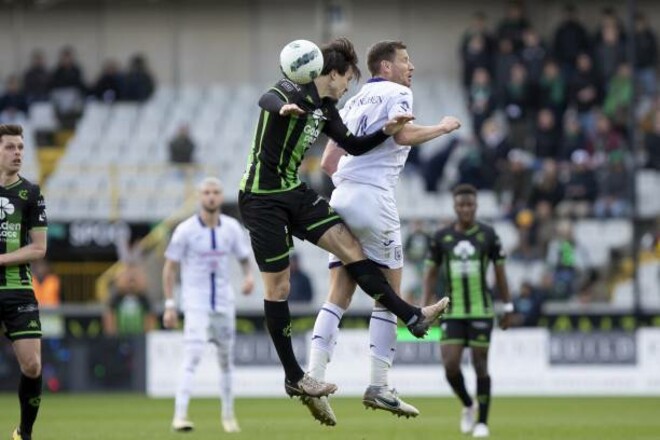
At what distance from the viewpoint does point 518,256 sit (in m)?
26.7

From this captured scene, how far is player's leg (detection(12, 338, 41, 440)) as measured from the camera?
12.6 meters

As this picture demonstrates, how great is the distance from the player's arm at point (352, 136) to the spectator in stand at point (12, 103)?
2245cm

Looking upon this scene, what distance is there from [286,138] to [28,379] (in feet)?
10.6

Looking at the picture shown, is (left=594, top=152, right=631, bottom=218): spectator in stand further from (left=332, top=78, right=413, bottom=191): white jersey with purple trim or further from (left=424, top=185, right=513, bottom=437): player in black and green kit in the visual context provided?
(left=332, top=78, right=413, bottom=191): white jersey with purple trim

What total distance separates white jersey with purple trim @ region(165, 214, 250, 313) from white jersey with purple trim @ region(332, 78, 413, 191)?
18.0ft

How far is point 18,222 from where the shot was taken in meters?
12.7

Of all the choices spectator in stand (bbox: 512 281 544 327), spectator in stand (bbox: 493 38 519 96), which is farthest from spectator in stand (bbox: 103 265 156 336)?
spectator in stand (bbox: 493 38 519 96)

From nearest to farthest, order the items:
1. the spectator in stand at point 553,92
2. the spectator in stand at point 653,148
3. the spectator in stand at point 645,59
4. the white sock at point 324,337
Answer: the white sock at point 324,337
the spectator in stand at point 653,148
the spectator in stand at point 553,92
the spectator in stand at point 645,59

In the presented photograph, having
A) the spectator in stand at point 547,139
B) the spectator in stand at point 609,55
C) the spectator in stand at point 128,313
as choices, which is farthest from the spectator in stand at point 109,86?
the spectator in stand at point 609,55

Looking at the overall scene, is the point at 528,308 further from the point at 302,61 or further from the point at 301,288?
the point at 302,61

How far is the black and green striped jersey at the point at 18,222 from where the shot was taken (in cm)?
1262

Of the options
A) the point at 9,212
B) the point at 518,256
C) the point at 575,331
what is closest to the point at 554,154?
the point at 518,256

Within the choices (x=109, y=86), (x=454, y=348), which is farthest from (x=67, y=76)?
(x=454, y=348)

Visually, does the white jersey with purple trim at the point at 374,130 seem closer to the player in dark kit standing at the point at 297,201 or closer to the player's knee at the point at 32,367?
the player in dark kit standing at the point at 297,201
